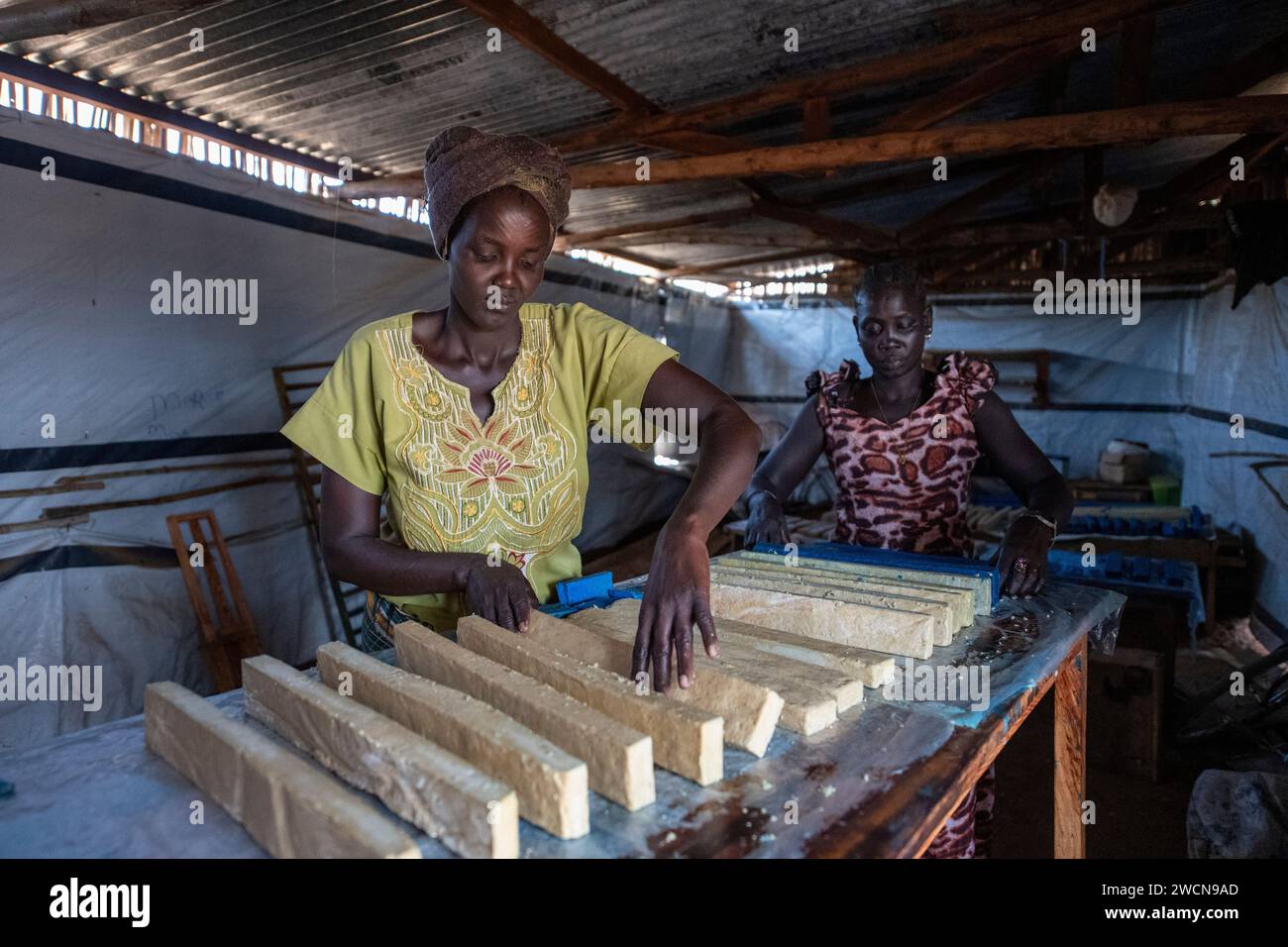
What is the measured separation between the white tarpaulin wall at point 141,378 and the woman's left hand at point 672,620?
3.87 meters

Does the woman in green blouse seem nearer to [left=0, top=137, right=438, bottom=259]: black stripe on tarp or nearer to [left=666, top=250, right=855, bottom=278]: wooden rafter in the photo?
[left=0, top=137, right=438, bottom=259]: black stripe on tarp

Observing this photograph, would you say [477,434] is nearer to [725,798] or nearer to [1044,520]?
[725,798]

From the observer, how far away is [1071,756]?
6.95 feet

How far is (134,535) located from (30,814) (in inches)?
152

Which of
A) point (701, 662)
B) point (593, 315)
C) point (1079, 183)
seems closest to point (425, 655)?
point (701, 662)

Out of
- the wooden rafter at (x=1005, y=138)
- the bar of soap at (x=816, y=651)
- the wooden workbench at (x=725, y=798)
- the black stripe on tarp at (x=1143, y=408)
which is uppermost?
the wooden rafter at (x=1005, y=138)

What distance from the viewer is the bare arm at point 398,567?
1659mm

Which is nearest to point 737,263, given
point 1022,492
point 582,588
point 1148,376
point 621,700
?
point 1148,376

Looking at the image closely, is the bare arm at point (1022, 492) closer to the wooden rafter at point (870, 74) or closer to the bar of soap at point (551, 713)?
the bar of soap at point (551, 713)

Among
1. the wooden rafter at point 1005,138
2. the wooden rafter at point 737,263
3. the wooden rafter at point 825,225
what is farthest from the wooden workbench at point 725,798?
the wooden rafter at point 737,263

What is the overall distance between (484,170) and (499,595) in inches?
35.0

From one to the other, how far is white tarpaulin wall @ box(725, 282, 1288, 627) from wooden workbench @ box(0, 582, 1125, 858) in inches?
231
